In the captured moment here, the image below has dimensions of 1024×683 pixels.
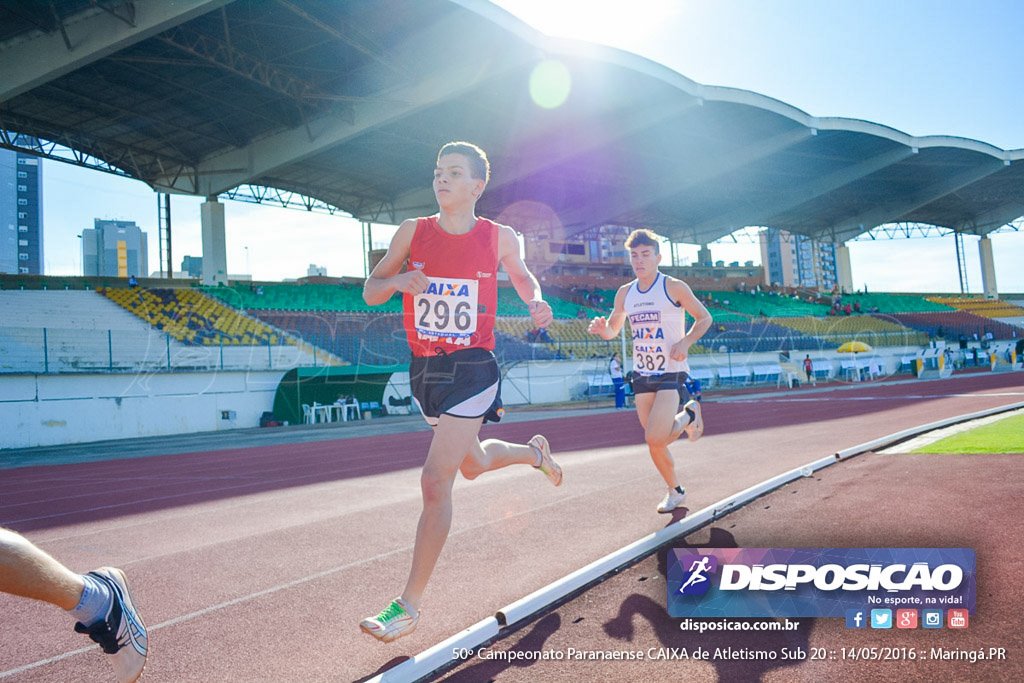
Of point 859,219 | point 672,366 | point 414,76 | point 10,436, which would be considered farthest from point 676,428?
point 859,219

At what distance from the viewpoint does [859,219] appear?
53125 mm

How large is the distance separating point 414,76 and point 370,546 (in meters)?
24.2

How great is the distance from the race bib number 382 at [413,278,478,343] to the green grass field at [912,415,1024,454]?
23.2ft

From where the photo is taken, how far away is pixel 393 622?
113 inches

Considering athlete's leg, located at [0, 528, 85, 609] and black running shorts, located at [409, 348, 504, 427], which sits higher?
black running shorts, located at [409, 348, 504, 427]

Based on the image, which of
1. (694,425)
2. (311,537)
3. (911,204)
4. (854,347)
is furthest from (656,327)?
(911,204)

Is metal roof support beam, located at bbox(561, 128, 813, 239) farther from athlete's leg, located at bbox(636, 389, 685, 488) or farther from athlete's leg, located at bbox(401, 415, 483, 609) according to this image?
athlete's leg, located at bbox(401, 415, 483, 609)

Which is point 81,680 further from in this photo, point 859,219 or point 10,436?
point 859,219

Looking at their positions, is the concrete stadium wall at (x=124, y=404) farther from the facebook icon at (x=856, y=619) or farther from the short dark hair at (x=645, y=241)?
the facebook icon at (x=856, y=619)

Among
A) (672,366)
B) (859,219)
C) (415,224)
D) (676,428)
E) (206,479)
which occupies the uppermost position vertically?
(859,219)

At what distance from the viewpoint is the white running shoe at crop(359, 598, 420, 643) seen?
9.23 feet

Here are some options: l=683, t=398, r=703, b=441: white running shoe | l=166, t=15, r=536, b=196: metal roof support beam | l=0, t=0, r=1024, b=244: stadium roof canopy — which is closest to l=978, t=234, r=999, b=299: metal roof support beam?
l=0, t=0, r=1024, b=244: stadium roof canopy

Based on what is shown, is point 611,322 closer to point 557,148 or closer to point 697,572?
point 697,572

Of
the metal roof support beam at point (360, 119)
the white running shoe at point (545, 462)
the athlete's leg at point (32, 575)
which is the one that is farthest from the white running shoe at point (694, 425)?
the metal roof support beam at point (360, 119)
